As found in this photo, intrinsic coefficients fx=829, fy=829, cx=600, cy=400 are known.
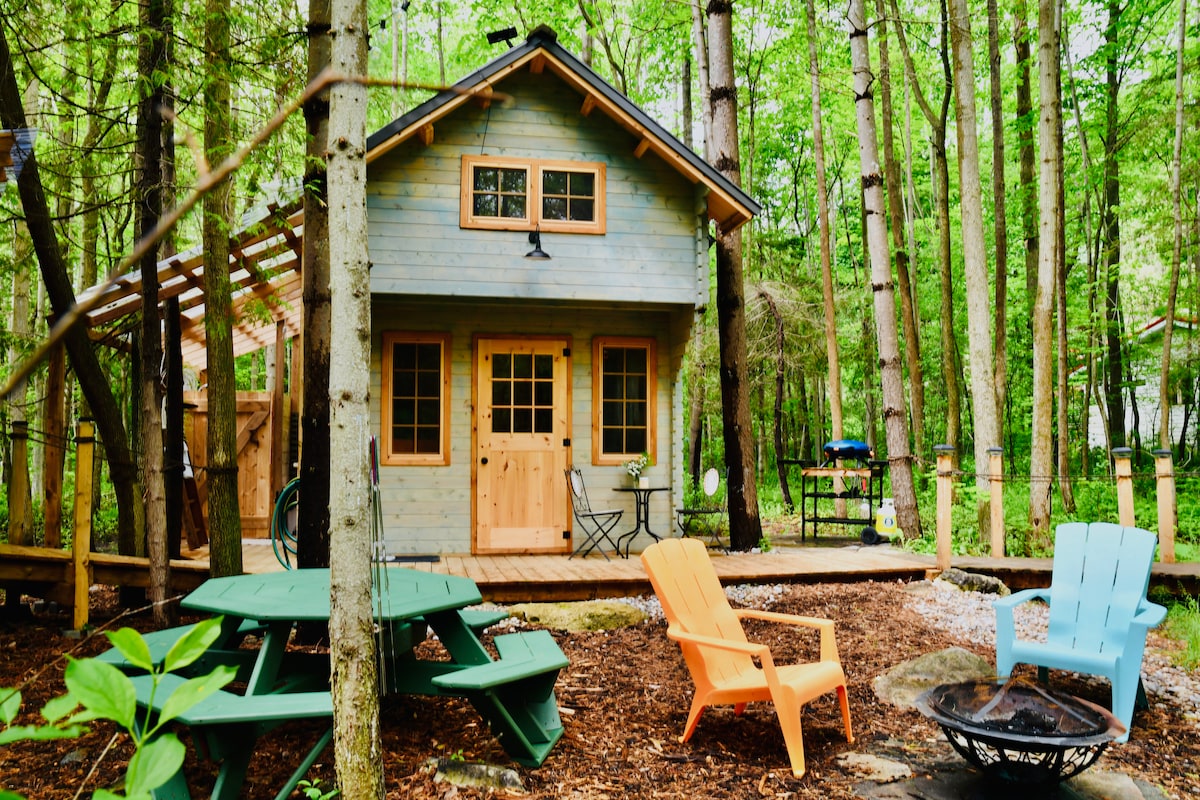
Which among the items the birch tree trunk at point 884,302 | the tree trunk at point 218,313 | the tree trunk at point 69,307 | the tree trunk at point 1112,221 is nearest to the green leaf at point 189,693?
the tree trunk at point 218,313

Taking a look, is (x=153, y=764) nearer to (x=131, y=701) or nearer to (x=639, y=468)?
(x=131, y=701)

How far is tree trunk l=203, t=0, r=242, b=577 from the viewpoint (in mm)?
5055

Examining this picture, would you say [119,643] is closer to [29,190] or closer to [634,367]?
[29,190]

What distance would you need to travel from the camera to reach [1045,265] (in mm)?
8195

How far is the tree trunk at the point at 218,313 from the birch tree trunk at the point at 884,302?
681cm

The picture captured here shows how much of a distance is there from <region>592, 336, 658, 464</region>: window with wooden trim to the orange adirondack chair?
4.44 metres

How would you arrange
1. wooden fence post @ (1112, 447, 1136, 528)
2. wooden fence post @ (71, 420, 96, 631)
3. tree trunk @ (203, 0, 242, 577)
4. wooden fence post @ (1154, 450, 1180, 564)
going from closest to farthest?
tree trunk @ (203, 0, 242, 577)
wooden fence post @ (71, 420, 96, 631)
wooden fence post @ (1112, 447, 1136, 528)
wooden fence post @ (1154, 450, 1180, 564)

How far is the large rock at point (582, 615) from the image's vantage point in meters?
6.04

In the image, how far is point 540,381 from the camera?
29.4 ft

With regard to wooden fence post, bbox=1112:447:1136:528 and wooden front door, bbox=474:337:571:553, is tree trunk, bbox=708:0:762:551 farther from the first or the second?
wooden fence post, bbox=1112:447:1136:528

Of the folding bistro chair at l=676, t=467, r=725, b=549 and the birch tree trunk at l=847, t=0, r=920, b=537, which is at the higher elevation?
the birch tree trunk at l=847, t=0, r=920, b=537

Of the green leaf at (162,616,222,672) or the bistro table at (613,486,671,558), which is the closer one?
the green leaf at (162,616,222,672)

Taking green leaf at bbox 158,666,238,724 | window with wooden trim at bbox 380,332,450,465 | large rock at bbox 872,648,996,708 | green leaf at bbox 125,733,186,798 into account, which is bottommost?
large rock at bbox 872,648,996,708

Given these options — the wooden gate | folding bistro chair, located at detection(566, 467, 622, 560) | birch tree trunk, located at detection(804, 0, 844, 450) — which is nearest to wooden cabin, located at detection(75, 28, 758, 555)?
folding bistro chair, located at detection(566, 467, 622, 560)
